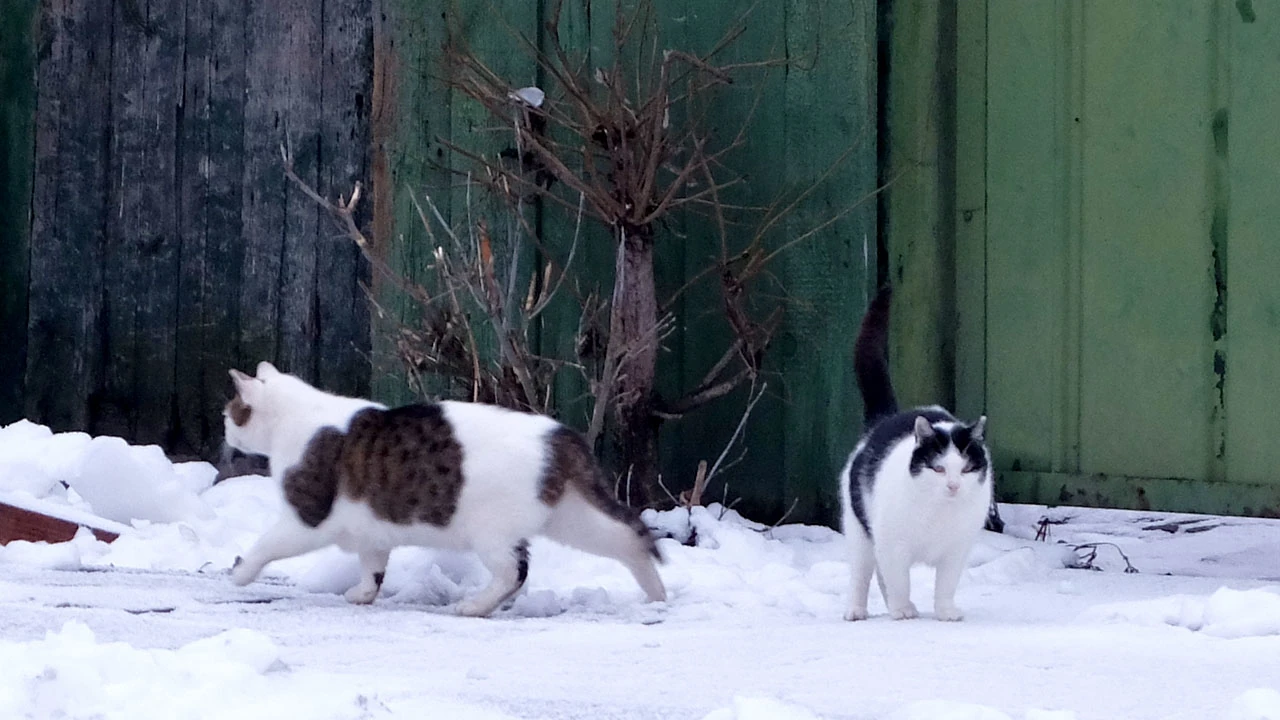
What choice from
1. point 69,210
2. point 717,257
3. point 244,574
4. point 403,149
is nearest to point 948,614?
point 244,574

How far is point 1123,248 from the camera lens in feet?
15.4

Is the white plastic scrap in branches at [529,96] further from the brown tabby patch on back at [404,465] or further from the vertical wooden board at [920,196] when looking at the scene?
the brown tabby patch on back at [404,465]

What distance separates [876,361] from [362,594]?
1.41 meters

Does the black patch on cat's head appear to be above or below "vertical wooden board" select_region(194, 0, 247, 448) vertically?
below

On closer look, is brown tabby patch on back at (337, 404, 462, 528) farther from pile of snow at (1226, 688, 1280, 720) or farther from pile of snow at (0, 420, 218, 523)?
pile of snow at (1226, 688, 1280, 720)

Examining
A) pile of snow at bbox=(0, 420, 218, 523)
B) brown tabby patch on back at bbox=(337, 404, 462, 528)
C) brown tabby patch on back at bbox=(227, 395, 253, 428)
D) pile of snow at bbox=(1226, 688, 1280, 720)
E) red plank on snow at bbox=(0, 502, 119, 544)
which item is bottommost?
pile of snow at bbox=(1226, 688, 1280, 720)

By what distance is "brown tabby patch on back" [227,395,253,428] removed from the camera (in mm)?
3898

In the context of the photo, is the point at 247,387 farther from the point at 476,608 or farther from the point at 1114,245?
the point at 1114,245

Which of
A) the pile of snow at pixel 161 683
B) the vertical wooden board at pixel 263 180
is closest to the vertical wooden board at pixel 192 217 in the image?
the vertical wooden board at pixel 263 180

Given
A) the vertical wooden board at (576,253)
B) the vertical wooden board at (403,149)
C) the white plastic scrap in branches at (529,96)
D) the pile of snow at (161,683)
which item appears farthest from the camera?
the vertical wooden board at (403,149)

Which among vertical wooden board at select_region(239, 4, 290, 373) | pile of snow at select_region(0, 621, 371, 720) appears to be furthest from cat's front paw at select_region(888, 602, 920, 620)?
vertical wooden board at select_region(239, 4, 290, 373)

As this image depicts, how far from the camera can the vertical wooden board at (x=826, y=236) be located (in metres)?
4.86

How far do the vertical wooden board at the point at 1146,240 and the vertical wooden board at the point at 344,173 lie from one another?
2.46 meters

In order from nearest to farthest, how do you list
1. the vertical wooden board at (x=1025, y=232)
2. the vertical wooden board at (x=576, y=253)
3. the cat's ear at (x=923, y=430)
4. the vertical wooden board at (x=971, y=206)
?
the cat's ear at (x=923, y=430), the vertical wooden board at (x=1025, y=232), the vertical wooden board at (x=971, y=206), the vertical wooden board at (x=576, y=253)
